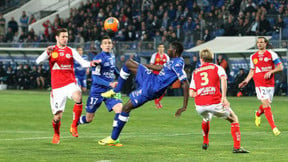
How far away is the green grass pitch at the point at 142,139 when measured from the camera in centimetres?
1283

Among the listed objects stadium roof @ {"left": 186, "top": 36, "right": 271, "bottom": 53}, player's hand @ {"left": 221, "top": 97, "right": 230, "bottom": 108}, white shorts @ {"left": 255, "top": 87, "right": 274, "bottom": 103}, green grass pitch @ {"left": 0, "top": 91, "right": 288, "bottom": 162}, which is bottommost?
green grass pitch @ {"left": 0, "top": 91, "right": 288, "bottom": 162}

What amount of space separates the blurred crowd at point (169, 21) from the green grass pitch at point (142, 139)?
11465 millimetres

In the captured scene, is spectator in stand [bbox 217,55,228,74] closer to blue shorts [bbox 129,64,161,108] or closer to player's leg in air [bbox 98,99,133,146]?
player's leg in air [bbox 98,99,133,146]

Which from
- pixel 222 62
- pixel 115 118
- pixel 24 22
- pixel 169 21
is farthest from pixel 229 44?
pixel 115 118

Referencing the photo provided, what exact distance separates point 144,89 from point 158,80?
1.02 ft

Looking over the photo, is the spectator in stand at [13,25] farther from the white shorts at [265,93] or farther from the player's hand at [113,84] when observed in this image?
the player's hand at [113,84]

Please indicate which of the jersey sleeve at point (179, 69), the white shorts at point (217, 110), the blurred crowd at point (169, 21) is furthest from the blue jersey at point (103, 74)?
the blurred crowd at point (169, 21)

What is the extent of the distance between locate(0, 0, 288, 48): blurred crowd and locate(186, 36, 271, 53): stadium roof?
670mm

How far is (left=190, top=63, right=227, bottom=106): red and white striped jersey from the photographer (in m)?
13.3

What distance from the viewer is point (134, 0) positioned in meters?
45.1

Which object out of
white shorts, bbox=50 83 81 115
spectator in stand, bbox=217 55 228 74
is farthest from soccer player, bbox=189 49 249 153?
spectator in stand, bbox=217 55 228 74

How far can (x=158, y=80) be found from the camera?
556 inches

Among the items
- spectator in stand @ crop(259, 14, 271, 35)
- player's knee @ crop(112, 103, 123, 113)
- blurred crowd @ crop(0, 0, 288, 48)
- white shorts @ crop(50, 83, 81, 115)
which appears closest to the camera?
white shorts @ crop(50, 83, 81, 115)

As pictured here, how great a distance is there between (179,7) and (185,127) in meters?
22.0
